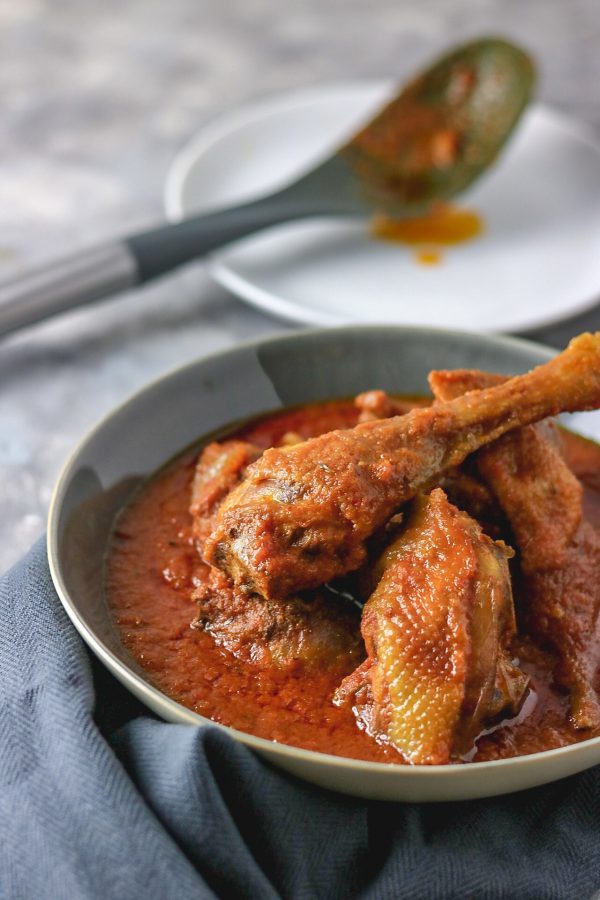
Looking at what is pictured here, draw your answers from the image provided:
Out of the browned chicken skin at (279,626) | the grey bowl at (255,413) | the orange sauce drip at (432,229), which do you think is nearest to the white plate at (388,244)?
the orange sauce drip at (432,229)

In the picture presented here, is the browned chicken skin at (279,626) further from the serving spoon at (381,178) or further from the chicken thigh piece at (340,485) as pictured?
the serving spoon at (381,178)

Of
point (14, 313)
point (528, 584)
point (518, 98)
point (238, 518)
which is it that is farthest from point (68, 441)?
point (518, 98)

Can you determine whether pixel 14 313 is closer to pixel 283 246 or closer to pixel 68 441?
pixel 68 441

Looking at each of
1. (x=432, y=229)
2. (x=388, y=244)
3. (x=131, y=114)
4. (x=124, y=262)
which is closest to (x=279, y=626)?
(x=124, y=262)

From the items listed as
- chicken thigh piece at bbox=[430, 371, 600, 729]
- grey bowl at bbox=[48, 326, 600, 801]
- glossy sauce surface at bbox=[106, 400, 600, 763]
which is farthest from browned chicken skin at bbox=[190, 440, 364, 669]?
chicken thigh piece at bbox=[430, 371, 600, 729]

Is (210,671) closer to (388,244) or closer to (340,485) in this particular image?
(340,485)
